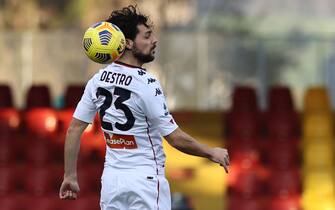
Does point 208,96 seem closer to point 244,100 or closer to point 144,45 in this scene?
point 244,100

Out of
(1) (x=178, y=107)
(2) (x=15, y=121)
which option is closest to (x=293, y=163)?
(1) (x=178, y=107)

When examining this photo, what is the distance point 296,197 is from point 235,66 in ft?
8.03

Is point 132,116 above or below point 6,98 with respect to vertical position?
above

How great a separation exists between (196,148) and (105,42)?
0.76 metres

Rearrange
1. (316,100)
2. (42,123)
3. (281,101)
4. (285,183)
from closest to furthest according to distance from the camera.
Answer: (285,183), (42,123), (316,100), (281,101)

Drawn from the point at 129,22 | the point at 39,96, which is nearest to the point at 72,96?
the point at 39,96

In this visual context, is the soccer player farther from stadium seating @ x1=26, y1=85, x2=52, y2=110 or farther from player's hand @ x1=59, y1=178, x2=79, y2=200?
stadium seating @ x1=26, y1=85, x2=52, y2=110

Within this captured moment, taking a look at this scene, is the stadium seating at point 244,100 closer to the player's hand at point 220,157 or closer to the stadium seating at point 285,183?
the stadium seating at point 285,183

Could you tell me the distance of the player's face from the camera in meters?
6.23

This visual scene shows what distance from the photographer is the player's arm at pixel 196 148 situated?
609 cm

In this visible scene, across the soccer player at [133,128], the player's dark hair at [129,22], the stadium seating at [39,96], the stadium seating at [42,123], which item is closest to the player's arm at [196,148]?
the soccer player at [133,128]

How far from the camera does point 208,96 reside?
13.8 m

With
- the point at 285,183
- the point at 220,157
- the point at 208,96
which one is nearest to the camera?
the point at 220,157

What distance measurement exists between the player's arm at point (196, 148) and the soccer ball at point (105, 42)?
54 cm
